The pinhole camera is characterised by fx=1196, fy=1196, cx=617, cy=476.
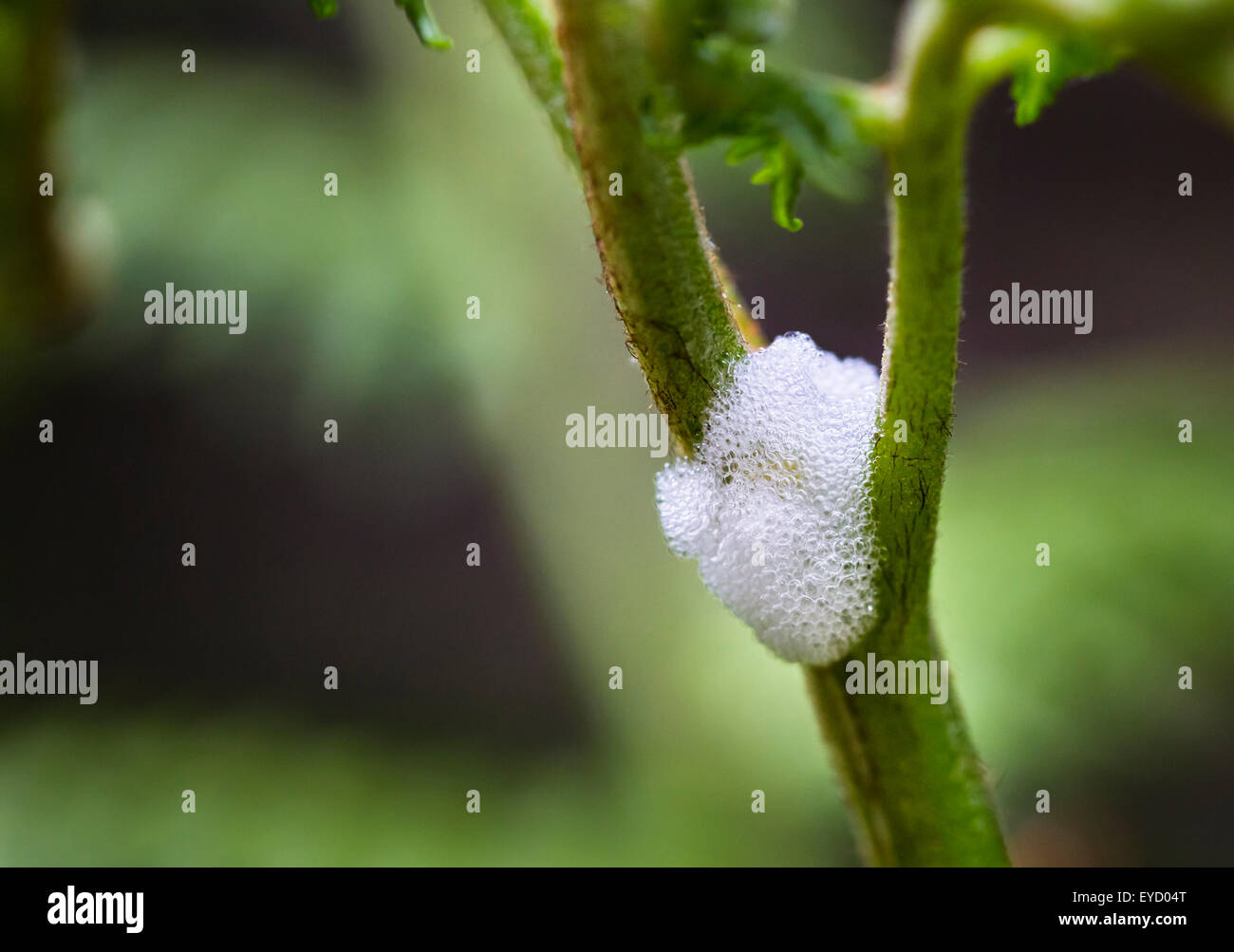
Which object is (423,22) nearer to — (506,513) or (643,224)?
(643,224)

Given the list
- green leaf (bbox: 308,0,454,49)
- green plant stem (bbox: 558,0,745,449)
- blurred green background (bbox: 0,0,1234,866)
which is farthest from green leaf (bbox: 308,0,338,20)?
blurred green background (bbox: 0,0,1234,866)

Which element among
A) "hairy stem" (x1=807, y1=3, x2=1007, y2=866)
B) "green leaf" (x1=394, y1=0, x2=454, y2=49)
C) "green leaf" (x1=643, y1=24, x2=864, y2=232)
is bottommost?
"hairy stem" (x1=807, y1=3, x2=1007, y2=866)

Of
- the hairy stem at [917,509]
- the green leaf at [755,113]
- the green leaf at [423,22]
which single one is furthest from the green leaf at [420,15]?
the hairy stem at [917,509]

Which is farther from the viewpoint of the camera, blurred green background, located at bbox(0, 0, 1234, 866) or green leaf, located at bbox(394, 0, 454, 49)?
blurred green background, located at bbox(0, 0, 1234, 866)

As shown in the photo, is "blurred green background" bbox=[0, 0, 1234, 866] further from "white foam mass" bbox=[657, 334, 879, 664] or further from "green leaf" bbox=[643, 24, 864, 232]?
"green leaf" bbox=[643, 24, 864, 232]

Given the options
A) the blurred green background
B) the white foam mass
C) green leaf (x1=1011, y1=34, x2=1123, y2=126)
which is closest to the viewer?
green leaf (x1=1011, y1=34, x2=1123, y2=126)

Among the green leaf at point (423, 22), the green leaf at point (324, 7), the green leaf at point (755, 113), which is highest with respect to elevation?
the green leaf at point (324, 7)

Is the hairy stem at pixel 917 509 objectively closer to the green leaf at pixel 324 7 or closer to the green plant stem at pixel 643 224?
the green plant stem at pixel 643 224
